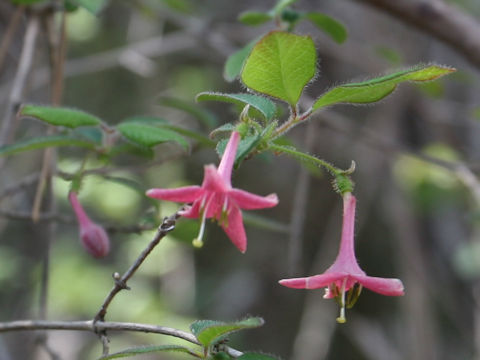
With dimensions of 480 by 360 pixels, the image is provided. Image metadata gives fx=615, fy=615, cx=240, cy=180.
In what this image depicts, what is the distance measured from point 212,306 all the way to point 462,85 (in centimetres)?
185

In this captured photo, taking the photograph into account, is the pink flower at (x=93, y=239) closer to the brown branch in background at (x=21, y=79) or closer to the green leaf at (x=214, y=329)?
the brown branch in background at (x=21, y=79)

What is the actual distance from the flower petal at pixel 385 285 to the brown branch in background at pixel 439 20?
959 millimetres

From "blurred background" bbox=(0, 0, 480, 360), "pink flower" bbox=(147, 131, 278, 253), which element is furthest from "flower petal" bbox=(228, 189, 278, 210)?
"blurred background" bbox=(0, 0, 480, 360)

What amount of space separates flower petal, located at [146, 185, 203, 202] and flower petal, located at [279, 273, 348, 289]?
5.8 inches

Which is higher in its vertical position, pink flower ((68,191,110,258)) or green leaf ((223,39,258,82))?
green leaf ((223,39,258,82))

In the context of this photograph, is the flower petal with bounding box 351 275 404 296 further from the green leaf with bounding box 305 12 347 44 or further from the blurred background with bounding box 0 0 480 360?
the blurred background with bounding box 0 0 480 360

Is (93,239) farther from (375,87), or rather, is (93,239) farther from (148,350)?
(375,87)

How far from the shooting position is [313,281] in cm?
75

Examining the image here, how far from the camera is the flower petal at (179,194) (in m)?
0.71

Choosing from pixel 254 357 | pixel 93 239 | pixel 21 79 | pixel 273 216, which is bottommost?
pixel 254 357

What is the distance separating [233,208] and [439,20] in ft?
3.34

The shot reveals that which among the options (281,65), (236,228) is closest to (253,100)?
(281,65)

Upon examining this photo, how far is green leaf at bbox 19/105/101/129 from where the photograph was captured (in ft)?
2.96

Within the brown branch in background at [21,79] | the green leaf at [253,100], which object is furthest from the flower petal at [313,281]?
the brown branch in background at [21,79]
